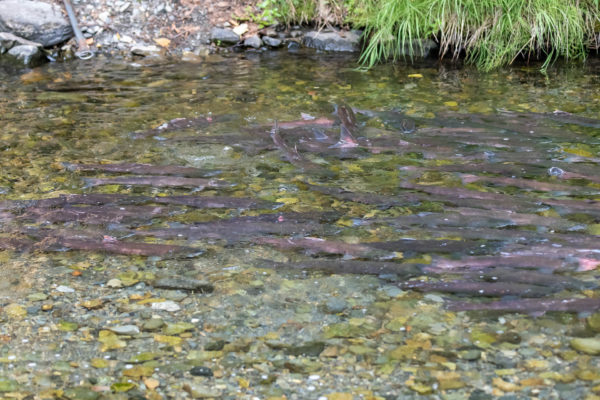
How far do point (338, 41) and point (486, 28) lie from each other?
2.12 m

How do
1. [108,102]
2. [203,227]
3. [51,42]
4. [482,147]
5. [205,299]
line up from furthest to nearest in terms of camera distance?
[51,42] < [108,102] < [482,147] < [203,227] < [205,299]

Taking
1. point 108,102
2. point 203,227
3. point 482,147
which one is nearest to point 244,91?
point 108,102

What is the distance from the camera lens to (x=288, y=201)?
15.7 ft

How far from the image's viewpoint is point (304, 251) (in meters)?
4.02

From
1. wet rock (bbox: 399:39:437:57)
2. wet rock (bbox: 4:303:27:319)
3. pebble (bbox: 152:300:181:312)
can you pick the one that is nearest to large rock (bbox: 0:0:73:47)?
wet rock (bbox: 399:39:437:57)

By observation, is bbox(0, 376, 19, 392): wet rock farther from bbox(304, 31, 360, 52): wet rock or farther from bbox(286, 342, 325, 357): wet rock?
bbox(304, 31, 360, 52): wet rock

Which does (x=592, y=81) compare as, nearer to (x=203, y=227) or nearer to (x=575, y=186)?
(x=575, y=186)

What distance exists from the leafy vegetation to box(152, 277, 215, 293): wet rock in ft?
17.8

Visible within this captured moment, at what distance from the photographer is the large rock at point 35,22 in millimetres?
9328

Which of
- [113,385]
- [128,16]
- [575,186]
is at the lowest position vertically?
[113,385]

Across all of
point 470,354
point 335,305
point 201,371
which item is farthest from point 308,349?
point 470,354

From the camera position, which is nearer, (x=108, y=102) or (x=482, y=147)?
(x=482, y=147)

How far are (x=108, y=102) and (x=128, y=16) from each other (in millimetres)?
3063

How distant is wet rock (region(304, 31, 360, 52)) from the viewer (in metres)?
9.47
